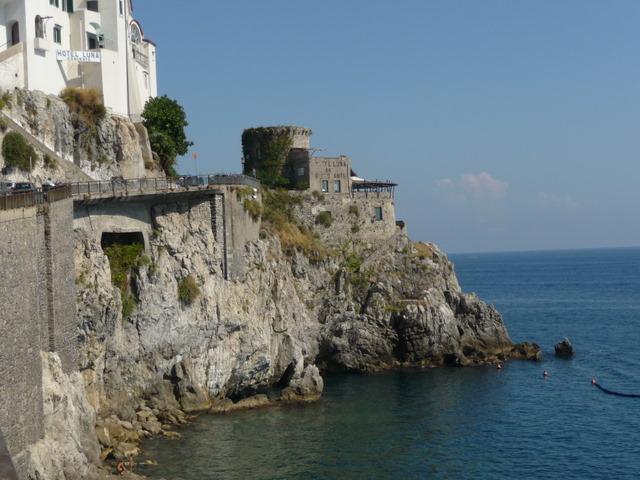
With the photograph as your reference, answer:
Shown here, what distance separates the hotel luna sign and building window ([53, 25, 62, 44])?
1354mm

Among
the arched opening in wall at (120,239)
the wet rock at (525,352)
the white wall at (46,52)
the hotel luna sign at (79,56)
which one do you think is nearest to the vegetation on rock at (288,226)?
the arched opening in wall at (120,239)

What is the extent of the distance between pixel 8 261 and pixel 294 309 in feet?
126

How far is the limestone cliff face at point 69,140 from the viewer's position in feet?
184

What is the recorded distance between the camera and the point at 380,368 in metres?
73.8

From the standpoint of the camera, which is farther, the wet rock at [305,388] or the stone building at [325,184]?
the stone building at [325,184]

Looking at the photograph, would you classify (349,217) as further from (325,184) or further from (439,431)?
(439,431)

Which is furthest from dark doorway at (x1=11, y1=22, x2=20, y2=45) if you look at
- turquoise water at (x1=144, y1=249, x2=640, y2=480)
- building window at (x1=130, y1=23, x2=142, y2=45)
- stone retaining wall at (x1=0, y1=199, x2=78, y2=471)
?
turquoise water at (x1=144, y1=249, x2=640, y2=480)

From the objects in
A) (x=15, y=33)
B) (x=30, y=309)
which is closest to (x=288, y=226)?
(x=15, y=33)

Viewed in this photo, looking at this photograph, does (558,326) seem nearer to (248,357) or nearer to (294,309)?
(294,309)

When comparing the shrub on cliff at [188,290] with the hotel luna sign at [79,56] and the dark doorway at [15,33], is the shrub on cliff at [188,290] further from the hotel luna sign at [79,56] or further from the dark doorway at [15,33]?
the dark doorway at [15,33]

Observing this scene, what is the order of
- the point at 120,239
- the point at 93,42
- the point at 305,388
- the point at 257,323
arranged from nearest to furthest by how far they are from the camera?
the point at 120,239 → the point at 305,388 → the point at 257,323 → the point at 93,42

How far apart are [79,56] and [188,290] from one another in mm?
18177

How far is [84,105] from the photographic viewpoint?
62.0 m

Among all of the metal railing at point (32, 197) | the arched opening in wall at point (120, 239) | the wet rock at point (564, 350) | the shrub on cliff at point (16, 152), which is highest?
the shrub on cliff at point (16, 152)
